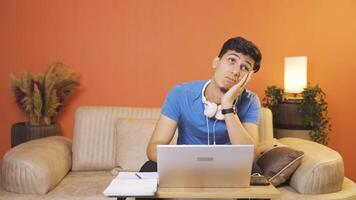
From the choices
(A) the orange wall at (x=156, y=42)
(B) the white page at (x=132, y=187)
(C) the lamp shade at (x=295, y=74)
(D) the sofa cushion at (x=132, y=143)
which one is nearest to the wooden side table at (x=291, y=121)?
(C) the lamp shade at (x=295, y=74)

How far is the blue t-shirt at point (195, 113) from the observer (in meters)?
1.80

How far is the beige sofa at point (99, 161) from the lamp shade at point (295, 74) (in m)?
0.35

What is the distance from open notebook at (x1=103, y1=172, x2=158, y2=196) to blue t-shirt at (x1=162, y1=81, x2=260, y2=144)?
519 mm

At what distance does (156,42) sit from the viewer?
2.99m

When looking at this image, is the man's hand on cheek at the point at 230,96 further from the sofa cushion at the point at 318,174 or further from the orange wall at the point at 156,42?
the orange wall at the point at 156,42

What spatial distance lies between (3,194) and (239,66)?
1.38m

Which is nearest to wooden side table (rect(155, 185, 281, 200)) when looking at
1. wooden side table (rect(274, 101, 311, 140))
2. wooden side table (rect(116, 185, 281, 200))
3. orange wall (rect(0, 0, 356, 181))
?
wooden side table (rect(116, 185, 281, 200))

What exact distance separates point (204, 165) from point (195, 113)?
64 cm

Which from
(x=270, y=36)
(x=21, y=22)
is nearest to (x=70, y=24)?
(x=21, y=22)

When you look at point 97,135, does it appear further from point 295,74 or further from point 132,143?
point 295,74

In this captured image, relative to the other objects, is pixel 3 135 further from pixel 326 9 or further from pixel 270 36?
pixel 326 9

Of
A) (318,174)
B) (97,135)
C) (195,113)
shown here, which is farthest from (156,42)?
(318,174)

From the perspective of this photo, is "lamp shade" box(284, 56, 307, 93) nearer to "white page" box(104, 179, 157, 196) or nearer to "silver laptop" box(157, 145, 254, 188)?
"silver laptop" box(157, 145, 254, 188)

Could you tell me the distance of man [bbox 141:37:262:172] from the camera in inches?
65.2
